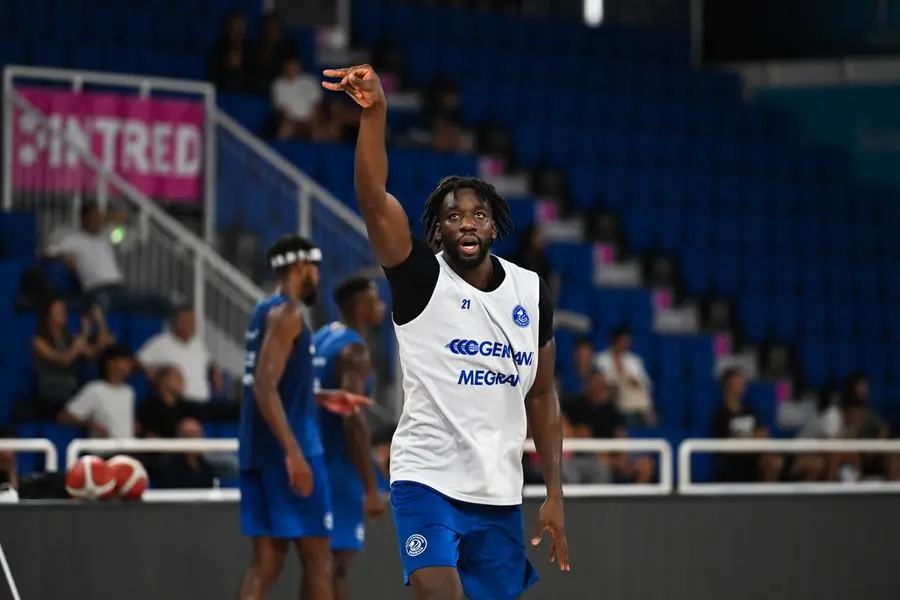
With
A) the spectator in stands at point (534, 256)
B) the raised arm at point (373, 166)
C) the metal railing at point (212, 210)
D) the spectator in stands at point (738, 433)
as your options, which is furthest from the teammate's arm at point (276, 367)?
the spectator in stands at point (534, 256)

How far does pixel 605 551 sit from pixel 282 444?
7.76ft

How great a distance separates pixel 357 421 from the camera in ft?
25.1

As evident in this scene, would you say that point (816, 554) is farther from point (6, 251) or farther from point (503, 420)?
point (6, 251)

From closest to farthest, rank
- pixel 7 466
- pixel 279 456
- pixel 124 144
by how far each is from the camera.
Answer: pixel 279 456 → pixel 7 466 → pixel 124 144

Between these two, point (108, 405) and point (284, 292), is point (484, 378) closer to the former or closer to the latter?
point (284, 292)

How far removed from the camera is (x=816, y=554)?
9094mm

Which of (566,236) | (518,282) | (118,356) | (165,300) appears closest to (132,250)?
(165,300)

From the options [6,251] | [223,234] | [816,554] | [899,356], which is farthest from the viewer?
[899,356]

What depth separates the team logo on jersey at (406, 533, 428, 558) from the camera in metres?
5.15

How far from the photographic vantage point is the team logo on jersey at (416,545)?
16.9ft

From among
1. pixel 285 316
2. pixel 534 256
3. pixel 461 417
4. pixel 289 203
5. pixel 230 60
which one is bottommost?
pixel 461 417

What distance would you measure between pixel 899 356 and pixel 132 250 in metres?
8.07

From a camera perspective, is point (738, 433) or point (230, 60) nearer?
point (738, 433)

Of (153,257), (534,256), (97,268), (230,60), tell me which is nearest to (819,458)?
(534,256)
